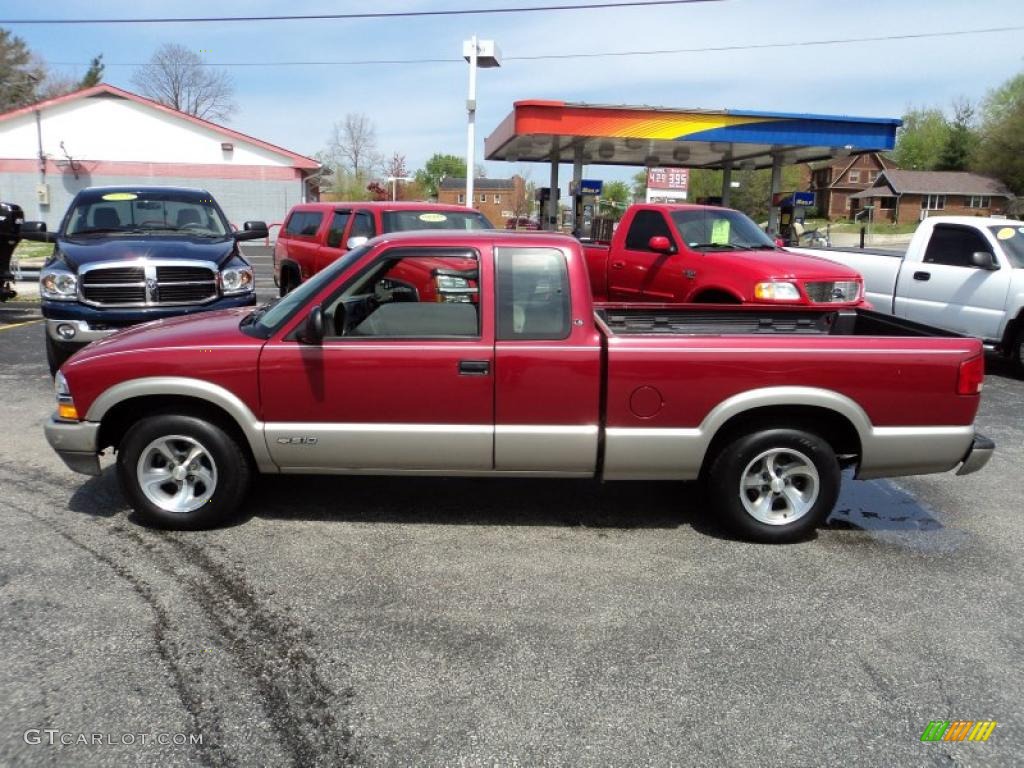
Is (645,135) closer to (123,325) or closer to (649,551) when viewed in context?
(123,325)

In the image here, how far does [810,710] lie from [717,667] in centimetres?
41

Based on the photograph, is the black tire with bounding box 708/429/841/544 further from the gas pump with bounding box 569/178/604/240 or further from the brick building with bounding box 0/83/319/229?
the brick building with bounding box 0/83/319/229

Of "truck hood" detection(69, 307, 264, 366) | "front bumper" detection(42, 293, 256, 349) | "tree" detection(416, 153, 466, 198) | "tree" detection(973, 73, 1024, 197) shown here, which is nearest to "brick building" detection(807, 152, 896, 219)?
"tree" detection(973, 73, 1024, 197)

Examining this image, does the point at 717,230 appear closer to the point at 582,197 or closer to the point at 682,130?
the point at 682,130

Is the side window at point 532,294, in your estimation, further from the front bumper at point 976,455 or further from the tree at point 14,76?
the tree at point 14,76

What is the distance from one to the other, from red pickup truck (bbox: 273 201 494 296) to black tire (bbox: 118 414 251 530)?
5257 millimetres

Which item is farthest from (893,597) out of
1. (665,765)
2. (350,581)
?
(350,581)

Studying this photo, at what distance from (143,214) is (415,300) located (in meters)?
5.81

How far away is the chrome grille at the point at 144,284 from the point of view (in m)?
7.56

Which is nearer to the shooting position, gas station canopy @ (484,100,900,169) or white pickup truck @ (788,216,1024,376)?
white pickup truck @ (788,216,1024,376)

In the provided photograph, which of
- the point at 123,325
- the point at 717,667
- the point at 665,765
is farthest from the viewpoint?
the point at 123,325

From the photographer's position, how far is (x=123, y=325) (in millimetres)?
7613

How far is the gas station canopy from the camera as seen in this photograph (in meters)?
19.2

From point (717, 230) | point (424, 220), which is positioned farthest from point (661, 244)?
point (424, 220)
